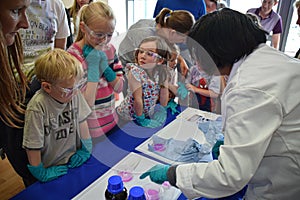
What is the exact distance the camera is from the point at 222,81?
1.51m

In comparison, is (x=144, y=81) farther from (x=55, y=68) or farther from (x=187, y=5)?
(x=187, y=5)

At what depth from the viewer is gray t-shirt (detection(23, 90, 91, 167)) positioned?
0.84 metres

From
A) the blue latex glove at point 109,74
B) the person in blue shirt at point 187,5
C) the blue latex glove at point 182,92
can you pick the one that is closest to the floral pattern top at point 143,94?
the blue latex glove at point 109,74

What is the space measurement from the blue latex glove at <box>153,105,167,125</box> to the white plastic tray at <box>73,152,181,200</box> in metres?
0.33

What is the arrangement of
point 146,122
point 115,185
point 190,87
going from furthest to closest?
point 190,87 → point 146,122 → point 115,185

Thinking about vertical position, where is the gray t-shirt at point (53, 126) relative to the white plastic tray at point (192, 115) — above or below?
above

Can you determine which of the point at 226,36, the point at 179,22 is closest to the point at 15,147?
the point at 226,36

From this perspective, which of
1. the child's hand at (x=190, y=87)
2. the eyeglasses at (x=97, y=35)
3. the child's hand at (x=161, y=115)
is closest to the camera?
the eyeglasses at (x=97, y=35)

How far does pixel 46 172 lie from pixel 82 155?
0.46 feet

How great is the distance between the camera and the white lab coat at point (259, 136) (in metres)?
0.55

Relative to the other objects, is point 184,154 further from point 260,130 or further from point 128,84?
point 128,84

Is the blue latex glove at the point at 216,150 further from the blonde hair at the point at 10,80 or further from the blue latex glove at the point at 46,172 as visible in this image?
the blonde hair at the point at 10,80

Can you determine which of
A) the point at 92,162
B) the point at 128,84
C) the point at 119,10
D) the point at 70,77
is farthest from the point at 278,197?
the point at 119,10

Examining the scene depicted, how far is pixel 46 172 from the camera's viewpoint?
0.83 m
